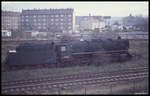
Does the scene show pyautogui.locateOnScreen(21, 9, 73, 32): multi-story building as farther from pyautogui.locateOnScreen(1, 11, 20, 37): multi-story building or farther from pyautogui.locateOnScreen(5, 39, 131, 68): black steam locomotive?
pyautogui.locateOnScreen(5, 39, 131, 68): black steam locomotive

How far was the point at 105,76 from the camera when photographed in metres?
12.4

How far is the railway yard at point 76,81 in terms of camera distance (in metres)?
9.97

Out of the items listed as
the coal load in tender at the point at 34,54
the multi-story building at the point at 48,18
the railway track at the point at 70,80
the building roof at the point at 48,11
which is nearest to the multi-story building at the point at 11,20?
the multi-story building at the point at 48,18

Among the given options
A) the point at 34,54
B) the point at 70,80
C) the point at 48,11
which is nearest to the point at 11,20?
the point at 48,11

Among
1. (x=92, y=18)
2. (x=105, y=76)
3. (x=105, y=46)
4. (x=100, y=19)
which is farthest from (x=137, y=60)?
(x=100, y=19)

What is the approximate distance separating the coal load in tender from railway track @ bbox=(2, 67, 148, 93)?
233 cm

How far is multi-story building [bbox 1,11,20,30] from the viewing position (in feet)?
138

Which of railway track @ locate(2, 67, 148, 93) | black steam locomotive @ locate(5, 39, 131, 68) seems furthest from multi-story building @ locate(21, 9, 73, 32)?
railway track @ locate(2, 67, 148, 93)

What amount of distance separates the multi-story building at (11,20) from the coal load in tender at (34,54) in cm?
2979

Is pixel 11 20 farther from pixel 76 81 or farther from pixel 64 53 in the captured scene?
pixel 76 81

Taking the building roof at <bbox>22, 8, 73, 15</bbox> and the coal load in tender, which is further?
the building roof at <bbox>22, 8, 73, 15</bbox>

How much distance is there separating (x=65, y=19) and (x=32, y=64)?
3395 centimetres

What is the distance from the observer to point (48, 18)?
46.8m

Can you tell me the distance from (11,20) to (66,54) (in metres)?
32.8
